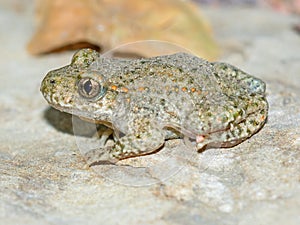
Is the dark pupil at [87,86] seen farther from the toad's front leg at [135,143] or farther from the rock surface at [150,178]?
the rock surface at [150,178]

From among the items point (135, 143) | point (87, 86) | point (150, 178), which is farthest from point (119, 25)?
point (150, 178)

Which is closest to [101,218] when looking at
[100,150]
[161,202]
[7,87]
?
[161,202]

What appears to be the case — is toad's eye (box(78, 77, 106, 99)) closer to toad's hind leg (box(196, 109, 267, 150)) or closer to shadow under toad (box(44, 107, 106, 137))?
shadow under toad (box(44, 107, 106, 137))

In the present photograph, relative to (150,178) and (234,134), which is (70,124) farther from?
(234,134)

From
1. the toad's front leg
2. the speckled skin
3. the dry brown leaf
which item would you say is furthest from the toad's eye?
the dry brown leaf

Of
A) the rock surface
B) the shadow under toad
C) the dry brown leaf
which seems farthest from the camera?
the dry brown leaf

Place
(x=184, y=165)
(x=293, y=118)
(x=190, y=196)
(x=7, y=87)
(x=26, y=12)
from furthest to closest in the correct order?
(x=26, y=12) < (x=7, y=87) < (x=293, y=118) < (x=184, y=165) < (x=190, y=196)

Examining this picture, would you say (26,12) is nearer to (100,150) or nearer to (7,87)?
(7,87)
